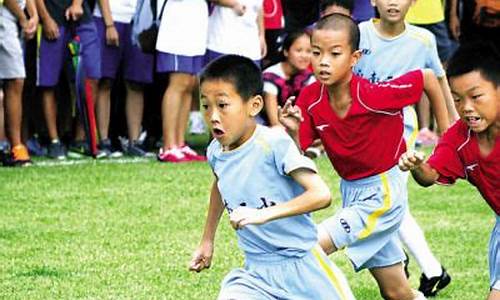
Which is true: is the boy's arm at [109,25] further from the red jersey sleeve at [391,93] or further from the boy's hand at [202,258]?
the boy's hand at [202,258]

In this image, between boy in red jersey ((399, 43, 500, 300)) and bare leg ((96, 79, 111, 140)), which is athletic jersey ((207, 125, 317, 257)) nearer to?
boy in red jersey ((399, 43, 500, 300))

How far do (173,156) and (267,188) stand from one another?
621 centimetres

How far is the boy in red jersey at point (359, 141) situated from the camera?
636 cm

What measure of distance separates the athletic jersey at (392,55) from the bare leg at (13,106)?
438 centimetres

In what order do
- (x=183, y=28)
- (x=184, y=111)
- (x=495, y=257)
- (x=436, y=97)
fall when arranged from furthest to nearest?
(x=184, y=111), (x=183, y=28), (x=436, y=97), (x=495, y=257)

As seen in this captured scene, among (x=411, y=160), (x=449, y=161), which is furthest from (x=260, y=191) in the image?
(x=449, y=161)

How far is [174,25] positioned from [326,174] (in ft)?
5.73

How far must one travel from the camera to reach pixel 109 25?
11.7 m

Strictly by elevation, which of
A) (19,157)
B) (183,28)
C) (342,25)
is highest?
(342,25)

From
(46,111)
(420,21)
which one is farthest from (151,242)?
(420,21)

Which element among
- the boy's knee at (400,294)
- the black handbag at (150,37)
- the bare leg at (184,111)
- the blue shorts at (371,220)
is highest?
the blue shorts at (371,220)

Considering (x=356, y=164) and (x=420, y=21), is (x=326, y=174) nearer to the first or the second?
(x=420, y=21)

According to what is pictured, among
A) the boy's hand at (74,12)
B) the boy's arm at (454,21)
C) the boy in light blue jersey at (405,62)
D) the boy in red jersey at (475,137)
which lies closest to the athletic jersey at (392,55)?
the boy in light blue jersey at (405,62)

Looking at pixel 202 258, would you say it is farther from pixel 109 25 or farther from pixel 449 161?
pixel 109 25
